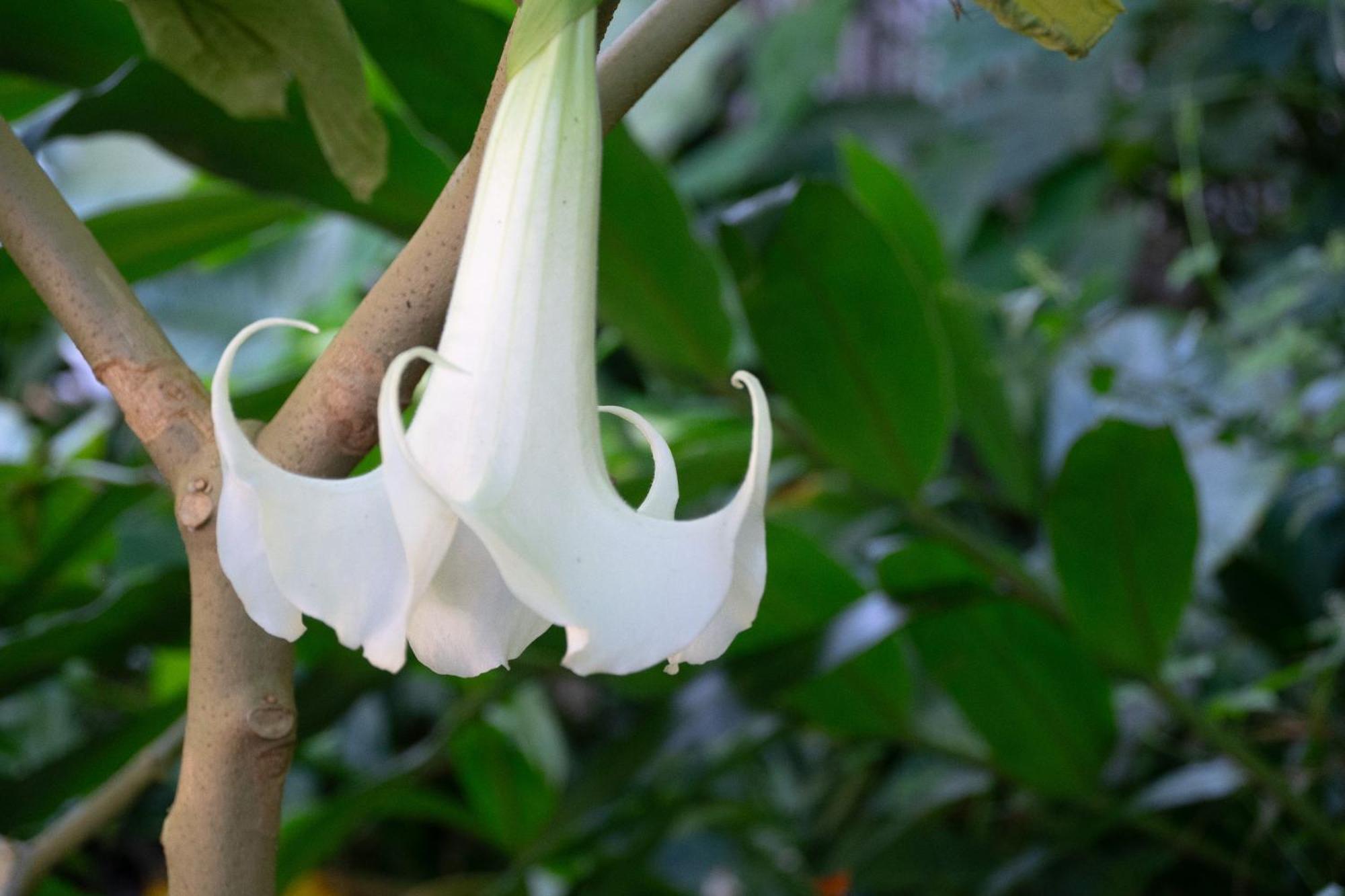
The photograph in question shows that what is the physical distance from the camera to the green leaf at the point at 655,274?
17.5 inches

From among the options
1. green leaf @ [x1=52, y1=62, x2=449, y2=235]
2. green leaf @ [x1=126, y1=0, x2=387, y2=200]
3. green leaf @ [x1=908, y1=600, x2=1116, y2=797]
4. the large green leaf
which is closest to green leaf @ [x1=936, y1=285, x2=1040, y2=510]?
the large green leaf

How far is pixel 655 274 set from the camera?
0.46 metres

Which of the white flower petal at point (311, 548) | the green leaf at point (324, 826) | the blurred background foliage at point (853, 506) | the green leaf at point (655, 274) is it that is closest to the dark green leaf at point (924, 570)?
the blurred background foliage at point (853, 506)

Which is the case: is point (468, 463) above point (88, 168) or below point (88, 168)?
above

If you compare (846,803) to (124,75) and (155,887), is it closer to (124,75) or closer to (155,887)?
(155,887)

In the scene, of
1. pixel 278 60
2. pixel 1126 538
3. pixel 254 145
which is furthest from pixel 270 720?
pixel 1126 538

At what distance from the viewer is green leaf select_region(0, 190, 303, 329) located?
0.45 m

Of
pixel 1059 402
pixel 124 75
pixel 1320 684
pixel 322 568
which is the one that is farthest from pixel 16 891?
pixel 1059 402

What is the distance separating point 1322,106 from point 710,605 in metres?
0.99

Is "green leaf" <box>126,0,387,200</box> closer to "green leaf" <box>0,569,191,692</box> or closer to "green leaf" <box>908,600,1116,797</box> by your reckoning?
"green leaf" <box>0,569,191,692</box>

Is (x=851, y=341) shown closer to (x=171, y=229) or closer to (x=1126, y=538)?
(x=1126, y=538)

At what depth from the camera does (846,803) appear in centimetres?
82

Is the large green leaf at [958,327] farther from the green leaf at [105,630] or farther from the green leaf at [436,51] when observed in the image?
the green leaf at [105,630]

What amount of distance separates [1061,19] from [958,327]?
0.43 meters
